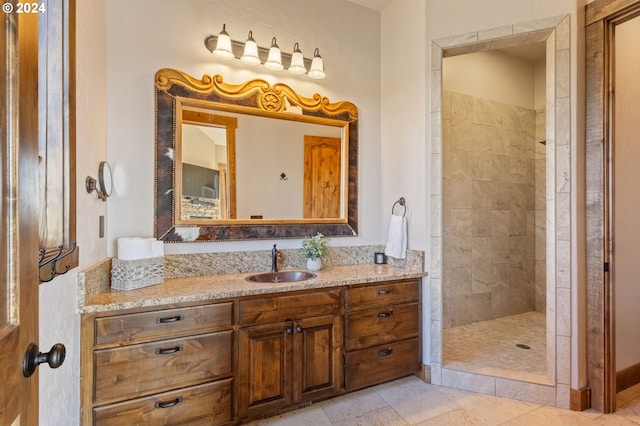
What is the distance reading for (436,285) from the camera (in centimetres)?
244

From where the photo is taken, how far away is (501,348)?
2844 mm

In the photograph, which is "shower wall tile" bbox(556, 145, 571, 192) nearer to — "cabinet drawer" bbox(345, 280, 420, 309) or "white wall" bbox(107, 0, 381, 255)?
"cabinet drawer" bbox(345, 280, 420, 309)

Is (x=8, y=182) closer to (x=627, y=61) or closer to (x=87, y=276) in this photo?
(x=87, y=276)

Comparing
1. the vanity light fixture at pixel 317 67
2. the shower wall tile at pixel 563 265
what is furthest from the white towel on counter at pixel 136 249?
the shower wall tile at pixel 563 265

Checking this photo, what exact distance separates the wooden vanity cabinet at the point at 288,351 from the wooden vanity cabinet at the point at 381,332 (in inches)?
3.7

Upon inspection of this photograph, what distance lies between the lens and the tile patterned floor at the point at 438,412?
2.00 m

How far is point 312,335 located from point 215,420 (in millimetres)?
708

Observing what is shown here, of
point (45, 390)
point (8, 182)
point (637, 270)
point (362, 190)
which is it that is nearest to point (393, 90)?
point (362, 190)

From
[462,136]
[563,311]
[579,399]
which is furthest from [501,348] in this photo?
[462,136]

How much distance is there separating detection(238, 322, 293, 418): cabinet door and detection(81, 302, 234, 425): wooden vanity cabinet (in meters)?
0.08

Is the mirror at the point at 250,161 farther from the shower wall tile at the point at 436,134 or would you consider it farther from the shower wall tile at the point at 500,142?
the shower wall tile at the point at 500,142

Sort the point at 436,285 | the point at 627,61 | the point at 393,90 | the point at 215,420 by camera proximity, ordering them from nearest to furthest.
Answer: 1. the point at 215,420
2. the point at 627,61
3. the point at 436,285
4. the point at 393,90

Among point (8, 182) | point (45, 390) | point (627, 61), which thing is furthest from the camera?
point (627, 61)

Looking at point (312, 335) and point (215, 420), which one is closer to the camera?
point (215, 420)
